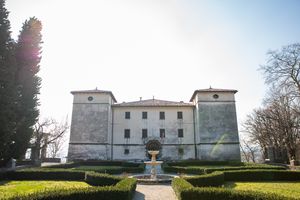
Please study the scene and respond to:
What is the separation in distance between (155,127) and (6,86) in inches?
761

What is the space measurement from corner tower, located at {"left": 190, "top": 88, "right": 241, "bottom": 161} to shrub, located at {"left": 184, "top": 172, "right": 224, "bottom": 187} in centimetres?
1661

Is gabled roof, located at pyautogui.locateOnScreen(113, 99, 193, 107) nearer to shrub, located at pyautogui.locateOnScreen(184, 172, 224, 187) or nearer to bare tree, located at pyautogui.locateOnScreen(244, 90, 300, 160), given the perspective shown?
bare tree, located at pyautogui.locateOnScreen(244, 90, 300, 160)

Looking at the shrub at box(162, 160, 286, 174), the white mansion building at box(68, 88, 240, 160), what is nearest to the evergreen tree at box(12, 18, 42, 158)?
the white mansion building at box(68, 88, 240, 160)

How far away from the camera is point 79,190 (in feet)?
26.3

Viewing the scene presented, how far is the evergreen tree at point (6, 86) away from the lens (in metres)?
17.9

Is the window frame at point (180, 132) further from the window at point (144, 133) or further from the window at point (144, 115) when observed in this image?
the window at point (144, 115)

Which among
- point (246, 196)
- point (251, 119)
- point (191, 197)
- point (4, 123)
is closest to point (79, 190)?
point (191, 197)

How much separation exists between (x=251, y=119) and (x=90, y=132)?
2760 cm

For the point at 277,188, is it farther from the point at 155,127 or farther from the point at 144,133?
the point at 144,133

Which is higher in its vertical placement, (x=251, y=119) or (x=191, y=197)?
(x=251, y=119)

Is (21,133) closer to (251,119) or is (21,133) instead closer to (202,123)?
(202,123)

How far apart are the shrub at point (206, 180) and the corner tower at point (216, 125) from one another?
16615 millimetres

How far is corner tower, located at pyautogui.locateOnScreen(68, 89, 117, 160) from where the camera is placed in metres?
30.4

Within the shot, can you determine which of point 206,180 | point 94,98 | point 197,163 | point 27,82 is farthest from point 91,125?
point 206,180
